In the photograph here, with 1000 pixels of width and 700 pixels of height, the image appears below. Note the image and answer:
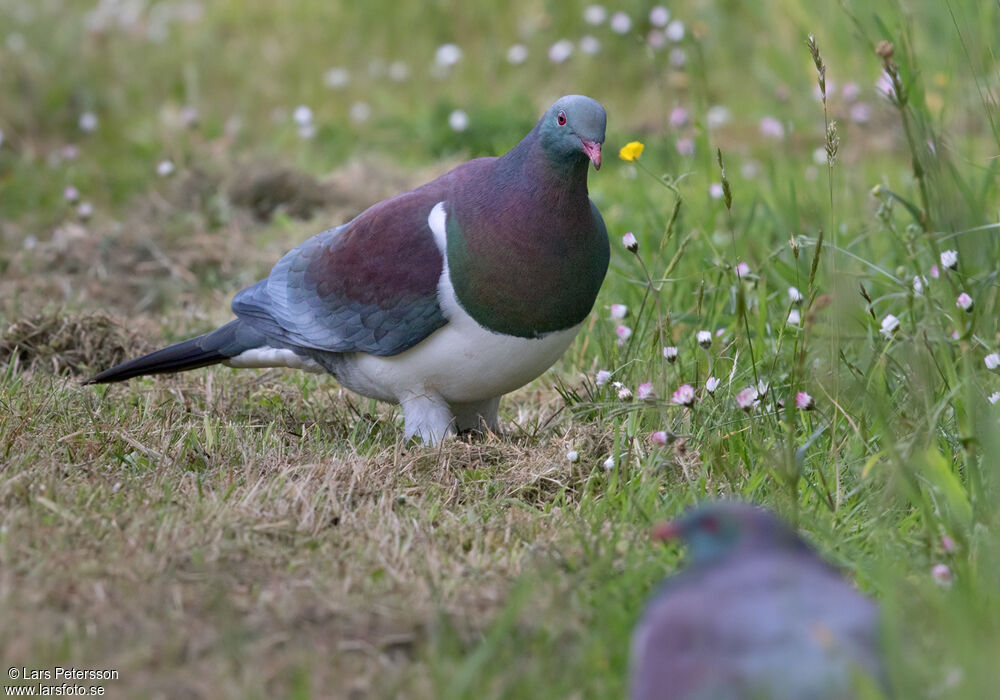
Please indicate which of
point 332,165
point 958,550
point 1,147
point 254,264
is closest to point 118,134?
point 1,147

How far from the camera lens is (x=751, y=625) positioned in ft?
5.39

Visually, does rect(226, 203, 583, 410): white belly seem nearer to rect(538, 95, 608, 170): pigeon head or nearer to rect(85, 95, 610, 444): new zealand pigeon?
rect(85, 95, 610, 444): new zealand pigeon

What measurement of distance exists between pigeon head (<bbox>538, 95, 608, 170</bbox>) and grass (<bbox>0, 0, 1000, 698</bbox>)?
368mm

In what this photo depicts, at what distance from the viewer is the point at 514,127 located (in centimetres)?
588

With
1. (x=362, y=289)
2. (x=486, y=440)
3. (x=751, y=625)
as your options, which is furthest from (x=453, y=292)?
(x=751, y=625)

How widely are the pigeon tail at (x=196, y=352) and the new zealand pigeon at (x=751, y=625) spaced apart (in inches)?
75.5

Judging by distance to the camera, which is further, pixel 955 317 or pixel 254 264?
pixel 254 264

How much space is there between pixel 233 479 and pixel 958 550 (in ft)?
5.14

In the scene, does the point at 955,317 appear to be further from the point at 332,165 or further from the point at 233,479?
the point at 332,165

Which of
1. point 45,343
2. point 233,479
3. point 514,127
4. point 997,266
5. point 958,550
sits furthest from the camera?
point 514,127

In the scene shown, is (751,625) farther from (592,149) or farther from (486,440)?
(486,440)

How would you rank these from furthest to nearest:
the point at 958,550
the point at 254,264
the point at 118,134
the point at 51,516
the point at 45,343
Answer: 1. the point at 118,134
2. the point at 254,264
3. the point at 45,343
4. the point at 51,516
5. the point at 958,550

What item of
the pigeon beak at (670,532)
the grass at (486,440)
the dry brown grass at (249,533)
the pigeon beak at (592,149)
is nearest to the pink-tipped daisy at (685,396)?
the grass at (486,440)

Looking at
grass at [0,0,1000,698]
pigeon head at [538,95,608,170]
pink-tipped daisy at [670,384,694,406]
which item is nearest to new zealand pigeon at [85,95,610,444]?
pigeon head at [538,95,608,170]
